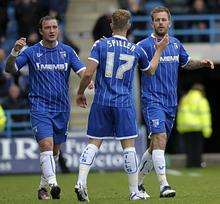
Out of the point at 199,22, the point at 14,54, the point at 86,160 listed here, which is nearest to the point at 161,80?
the point at 86,160

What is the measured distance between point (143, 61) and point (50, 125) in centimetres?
150

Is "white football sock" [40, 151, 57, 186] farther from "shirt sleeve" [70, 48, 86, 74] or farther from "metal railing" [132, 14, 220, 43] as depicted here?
"metal railing" [132, 14, 220, 43]

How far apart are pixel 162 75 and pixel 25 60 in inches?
73.9

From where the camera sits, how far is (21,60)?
1299 cm

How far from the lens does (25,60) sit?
42.8 feet

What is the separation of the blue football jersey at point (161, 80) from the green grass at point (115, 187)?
4.36 feet

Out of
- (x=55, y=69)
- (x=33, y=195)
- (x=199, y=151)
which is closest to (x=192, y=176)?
(x=199, y=151)

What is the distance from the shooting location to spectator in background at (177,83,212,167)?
76.8 feet

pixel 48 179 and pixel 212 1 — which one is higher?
pixel 212 1

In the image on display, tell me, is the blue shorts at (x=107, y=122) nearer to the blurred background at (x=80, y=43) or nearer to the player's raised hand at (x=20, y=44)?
the player's raised hand at (x=20, y=44)

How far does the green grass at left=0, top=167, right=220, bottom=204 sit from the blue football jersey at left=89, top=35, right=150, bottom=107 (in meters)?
1.29

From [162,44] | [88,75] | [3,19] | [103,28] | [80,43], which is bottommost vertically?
[88,75]

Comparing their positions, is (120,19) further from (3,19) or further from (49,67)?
(3,19)

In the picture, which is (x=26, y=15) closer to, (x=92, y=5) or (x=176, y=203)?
(x=92, y=5)
